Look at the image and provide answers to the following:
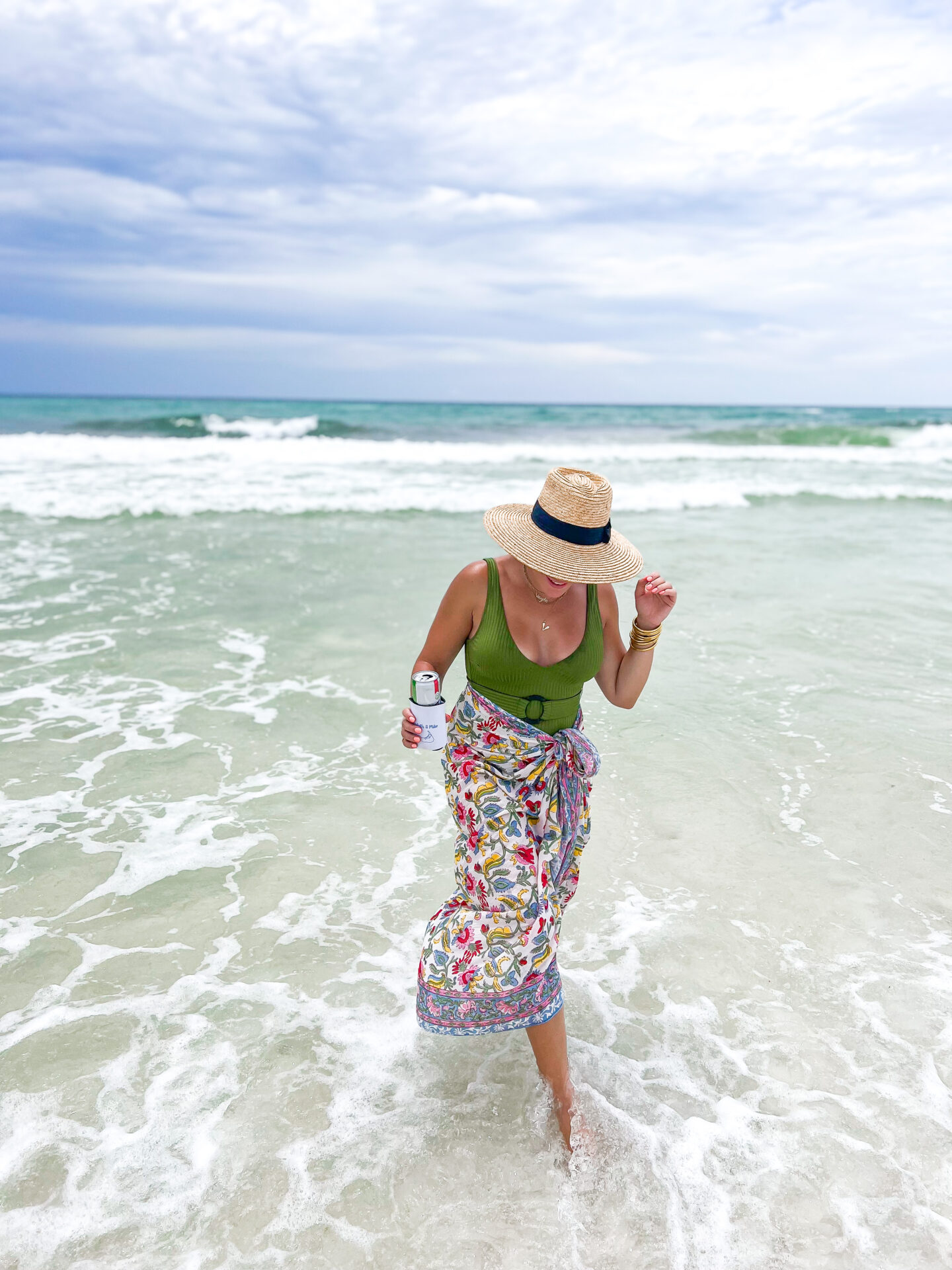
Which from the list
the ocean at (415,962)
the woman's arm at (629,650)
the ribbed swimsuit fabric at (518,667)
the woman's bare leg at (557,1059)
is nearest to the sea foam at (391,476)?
the ocean at (415,962)

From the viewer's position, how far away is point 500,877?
9.00 ft

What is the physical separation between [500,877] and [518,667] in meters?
0.67

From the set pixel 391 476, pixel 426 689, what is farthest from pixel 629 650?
pixel 391 476

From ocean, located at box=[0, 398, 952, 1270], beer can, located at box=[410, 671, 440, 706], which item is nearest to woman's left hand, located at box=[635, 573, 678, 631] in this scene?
beer can, located at box=[410, 671, 440, 706]

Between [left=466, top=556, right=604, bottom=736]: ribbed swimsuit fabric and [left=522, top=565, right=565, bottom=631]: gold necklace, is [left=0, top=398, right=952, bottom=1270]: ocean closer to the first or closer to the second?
[left=466, top=556, right=604, bottom=736]: ribbed swimsuit fabric

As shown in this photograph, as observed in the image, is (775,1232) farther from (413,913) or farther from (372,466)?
(372,466)

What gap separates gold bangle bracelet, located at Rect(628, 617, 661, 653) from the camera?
2941 millimetres

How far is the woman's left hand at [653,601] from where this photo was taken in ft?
9.35

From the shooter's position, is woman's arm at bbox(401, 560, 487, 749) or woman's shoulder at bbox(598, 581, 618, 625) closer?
woman's arm at bbox(401, 560, 487, 749)

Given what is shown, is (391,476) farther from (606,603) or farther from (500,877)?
(500,877)

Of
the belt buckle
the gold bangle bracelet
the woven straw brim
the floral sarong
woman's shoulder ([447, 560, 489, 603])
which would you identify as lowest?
the floral sarong

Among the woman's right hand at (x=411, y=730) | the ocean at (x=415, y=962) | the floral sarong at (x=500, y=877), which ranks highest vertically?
the woman's right hand at (x=411, y=730)

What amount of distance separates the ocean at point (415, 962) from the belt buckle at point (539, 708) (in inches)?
50.3

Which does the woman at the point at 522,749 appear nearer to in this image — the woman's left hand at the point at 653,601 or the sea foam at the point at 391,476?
the woman's left hand at the point at 653,601
